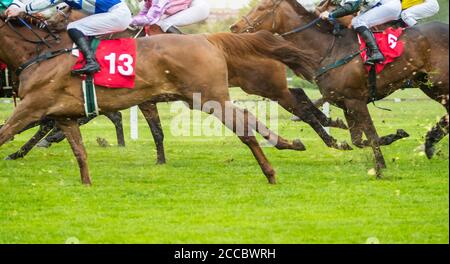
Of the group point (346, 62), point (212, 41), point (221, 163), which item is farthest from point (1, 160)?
point (346, 62)

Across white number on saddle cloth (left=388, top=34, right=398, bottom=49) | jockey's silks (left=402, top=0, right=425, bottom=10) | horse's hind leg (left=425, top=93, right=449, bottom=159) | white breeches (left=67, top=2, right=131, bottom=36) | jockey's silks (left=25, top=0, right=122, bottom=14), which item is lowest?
horse's hind leg (left=425, top=93, right=449, bottom=159)

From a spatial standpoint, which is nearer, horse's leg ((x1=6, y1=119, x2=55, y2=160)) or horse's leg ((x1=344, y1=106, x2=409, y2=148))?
horse's leg ((x1=344, y1=106, x2=409, y2=148))

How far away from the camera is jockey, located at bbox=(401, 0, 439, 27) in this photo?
9727 millimetres

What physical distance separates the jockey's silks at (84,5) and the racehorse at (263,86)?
27 centimetres

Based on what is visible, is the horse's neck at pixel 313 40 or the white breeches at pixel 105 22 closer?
the white breeches at pixel 105 22

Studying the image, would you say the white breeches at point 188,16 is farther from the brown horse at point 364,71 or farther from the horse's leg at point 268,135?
the horse's leg at point 268,135

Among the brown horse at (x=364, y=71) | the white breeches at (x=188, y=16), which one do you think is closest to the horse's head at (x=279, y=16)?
the brown horse at (x=364, y=71)

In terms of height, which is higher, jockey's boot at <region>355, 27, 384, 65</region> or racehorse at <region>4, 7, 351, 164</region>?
jockey's boot at <region>355, 27, 384, 65</region>

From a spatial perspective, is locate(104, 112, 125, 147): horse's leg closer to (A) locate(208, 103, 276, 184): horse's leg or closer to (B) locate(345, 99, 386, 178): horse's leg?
(B) locate(345, 99, 386, 178): horse's leg

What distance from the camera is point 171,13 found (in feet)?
34.6

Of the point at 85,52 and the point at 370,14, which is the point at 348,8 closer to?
the point at 370,14

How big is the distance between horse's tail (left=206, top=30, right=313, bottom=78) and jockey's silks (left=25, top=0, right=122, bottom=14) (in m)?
1.02

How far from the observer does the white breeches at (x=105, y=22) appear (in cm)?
839

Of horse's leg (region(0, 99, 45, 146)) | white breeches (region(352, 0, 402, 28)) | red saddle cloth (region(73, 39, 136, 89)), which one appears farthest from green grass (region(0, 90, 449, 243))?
white breeches (region(352, 0, 402, 28))
